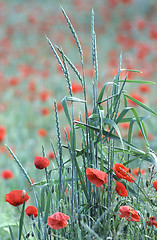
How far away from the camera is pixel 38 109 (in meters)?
4.08

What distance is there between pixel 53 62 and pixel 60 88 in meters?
1.61

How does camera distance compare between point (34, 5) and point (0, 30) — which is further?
point (34, 5)

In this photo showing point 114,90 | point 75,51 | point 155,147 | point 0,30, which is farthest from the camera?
point 0,30

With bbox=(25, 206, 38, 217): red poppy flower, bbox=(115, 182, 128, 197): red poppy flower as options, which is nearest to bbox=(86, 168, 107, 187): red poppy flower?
bbox=(115, 182, 128, 197): red poppy flower

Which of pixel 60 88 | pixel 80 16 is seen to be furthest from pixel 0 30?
pixel 60 88

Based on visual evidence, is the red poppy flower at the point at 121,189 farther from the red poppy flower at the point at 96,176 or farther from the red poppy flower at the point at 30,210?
the red poppy flower at the point at 30,210

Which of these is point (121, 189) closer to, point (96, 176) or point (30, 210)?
point (96, 176)

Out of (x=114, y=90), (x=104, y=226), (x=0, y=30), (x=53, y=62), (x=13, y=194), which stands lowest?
(x=104, y=226)

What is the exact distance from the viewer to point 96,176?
106 centimetres

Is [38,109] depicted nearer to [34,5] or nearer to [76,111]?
[76,111]

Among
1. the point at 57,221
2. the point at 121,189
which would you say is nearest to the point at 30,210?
the point at 57,221

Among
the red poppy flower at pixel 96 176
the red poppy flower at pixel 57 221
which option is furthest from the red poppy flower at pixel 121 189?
the red poppy flower at pixel 57 221

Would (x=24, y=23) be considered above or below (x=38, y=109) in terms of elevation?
above

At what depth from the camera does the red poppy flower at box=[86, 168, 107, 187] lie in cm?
104
